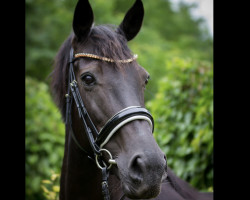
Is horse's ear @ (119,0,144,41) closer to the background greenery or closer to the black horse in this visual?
the black horse

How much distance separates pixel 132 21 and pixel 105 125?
1.22 metres

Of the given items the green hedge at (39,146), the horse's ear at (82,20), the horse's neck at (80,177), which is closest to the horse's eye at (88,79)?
the horse's ear at (82,20)

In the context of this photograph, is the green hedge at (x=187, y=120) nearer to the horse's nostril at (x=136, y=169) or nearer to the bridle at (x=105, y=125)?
the bridle at (x=105, y=125)

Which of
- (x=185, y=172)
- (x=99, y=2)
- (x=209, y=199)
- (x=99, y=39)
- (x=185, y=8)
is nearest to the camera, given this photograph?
(x=99, y=39)

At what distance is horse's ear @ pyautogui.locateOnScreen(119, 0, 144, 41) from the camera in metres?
2.74

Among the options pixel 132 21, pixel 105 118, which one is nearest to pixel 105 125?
pixel 105 118

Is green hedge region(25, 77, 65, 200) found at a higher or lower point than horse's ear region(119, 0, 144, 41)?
lower

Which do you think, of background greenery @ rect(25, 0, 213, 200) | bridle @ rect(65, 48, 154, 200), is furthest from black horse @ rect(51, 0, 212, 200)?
background greenery @ rect(25, 0, 213, 200)

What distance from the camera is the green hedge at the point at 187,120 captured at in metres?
4.51

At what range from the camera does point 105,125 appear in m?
2.18
